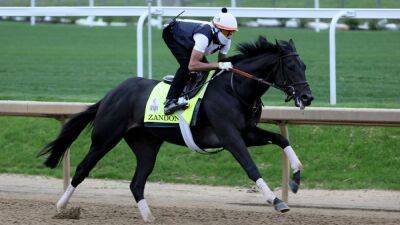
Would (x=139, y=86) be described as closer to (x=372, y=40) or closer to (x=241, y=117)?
(x=241, y=117)

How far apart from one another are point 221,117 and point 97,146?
1388mm

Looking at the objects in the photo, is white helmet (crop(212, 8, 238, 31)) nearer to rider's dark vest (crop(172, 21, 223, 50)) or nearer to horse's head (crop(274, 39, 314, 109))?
rider's dark vest (crop(172, 21, 223, 50))

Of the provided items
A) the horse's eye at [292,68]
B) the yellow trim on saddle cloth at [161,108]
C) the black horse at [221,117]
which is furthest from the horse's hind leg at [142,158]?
the horse's eye at [292,68]

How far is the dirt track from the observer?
9133mm

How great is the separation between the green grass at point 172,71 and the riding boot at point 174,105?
256cm

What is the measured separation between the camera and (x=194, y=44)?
9.01 meters

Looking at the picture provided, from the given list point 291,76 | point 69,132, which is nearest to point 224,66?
point 291,76

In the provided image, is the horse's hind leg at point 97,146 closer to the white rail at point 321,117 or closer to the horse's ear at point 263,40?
the white rail at point 321,117

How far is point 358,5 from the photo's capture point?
20547 millimetres

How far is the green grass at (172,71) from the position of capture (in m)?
11.3

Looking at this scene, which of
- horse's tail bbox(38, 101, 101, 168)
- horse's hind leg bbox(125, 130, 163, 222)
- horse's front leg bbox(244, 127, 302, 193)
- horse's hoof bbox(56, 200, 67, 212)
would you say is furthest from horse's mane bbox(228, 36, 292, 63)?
horse's hoof bbox(56, 200, 67, 212)

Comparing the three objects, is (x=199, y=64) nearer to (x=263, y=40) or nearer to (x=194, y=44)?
(x=194, y=44)

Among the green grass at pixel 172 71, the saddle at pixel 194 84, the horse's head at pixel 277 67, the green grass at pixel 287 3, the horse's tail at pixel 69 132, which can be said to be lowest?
the green grass at pixel 172 71

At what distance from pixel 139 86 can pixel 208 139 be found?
3.03 feet
